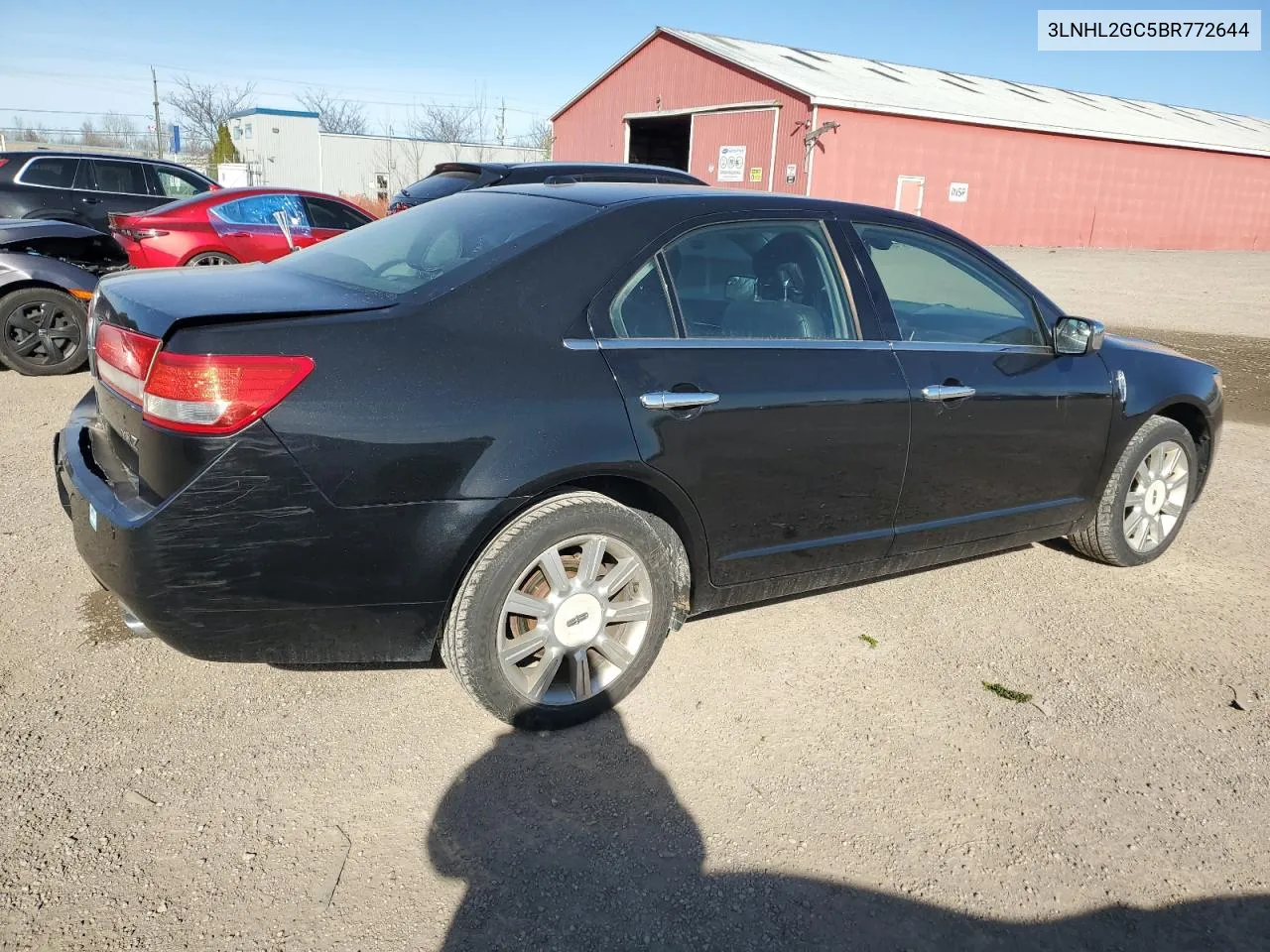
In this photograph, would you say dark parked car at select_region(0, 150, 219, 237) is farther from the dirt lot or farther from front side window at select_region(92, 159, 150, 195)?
the dirt lot

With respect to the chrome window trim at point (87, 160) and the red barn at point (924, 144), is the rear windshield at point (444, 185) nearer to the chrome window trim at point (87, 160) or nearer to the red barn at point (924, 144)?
the chrome window trim at point (87, 160)

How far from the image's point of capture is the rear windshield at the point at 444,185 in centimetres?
927

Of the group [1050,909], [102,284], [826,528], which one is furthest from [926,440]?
[102,284]

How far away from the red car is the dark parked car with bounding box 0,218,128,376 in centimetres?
204

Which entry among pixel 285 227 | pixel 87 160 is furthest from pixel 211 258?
pixel 285 227

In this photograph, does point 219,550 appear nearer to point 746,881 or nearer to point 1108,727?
point 746,881

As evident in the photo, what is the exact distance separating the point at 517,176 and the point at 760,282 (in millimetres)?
6001

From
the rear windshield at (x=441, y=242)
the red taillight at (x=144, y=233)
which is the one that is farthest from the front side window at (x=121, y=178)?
the rear windshield at (x=441, y=242)

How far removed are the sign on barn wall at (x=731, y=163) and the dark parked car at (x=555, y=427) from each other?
2503cm

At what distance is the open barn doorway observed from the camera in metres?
31.7

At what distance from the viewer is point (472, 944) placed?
2.19 m

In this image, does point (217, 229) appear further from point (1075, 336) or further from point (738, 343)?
point (1075, 336)

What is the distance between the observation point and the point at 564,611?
2969 millimetres

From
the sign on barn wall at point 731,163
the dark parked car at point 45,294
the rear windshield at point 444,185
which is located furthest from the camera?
the sign on barn wall at point 731,163
